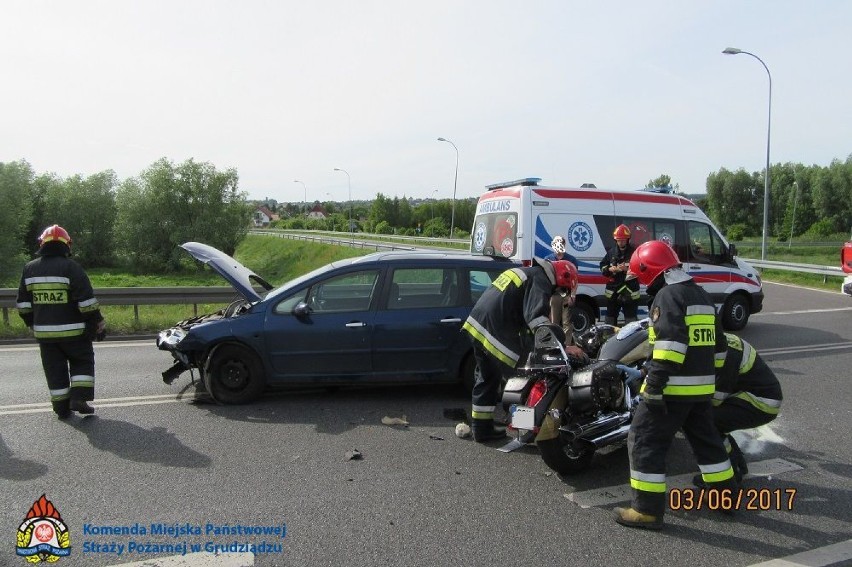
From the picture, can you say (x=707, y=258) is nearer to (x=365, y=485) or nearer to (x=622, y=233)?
(x=622, y=233)

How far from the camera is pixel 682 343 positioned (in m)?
3.56

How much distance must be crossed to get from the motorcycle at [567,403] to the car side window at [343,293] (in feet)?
7.25

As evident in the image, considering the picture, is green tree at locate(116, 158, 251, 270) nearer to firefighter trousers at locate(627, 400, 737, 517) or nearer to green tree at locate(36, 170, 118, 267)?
green tree at locate(36, 170, 118, 267)

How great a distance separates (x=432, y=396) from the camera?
6418 mm

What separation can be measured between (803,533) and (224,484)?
3715 mm

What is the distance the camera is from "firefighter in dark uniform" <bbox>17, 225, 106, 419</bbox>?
558cm

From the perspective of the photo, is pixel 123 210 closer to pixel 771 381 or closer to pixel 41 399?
pixel 41 399

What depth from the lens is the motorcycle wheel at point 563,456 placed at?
4266 mm

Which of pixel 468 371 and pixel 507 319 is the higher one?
pixel 507 319

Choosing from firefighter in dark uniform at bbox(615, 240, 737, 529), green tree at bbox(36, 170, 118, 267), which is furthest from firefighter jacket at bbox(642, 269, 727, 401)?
green tree at bbox(36, 170, 118, 267)

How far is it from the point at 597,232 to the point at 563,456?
6082 millimetres

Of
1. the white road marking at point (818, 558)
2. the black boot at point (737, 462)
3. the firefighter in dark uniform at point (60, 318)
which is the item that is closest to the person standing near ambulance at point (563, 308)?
the black boot at point (737, 462)

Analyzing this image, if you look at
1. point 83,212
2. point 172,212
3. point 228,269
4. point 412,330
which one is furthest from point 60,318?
point 83,212
